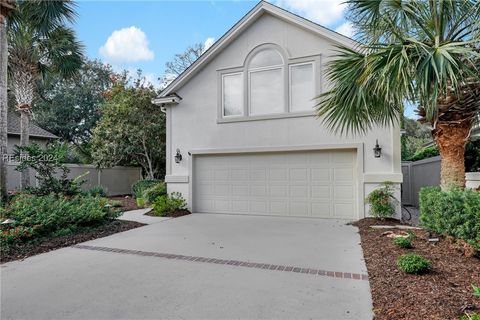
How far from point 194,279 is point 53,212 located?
14.7 ft

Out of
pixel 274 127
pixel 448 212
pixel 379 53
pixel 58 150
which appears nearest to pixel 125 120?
pixel 58 150

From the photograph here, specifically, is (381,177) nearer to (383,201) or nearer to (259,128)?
(383,201)

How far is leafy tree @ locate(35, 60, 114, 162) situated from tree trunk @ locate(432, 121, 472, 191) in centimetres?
2318

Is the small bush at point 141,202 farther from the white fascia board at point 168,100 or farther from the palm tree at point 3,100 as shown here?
the palm tree at point 3,100

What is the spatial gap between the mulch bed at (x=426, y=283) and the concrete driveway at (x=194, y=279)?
0.20 metres

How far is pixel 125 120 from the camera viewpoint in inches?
583

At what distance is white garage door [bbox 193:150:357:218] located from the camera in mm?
9648

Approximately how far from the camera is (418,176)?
12625 mm

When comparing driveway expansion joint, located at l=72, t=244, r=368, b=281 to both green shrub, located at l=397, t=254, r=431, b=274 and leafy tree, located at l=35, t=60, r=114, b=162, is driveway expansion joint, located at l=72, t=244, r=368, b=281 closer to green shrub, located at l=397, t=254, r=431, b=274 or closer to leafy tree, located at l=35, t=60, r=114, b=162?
green shrub, located at l=397, t=254, r=431, b=274

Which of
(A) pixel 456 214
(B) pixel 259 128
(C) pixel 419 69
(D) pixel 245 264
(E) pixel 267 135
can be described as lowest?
(D) pixel 245 264

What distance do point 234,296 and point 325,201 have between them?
6506 mm

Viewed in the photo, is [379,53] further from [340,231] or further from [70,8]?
[70,8]

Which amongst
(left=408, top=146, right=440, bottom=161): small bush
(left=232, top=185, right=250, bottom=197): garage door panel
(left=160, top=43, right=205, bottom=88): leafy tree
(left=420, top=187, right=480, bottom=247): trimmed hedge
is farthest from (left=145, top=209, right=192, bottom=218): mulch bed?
(left=160, top=43, right=205, bottom=88): leafy tree

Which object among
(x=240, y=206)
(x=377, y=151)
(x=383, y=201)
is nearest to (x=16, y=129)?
(x=240, y=206)
